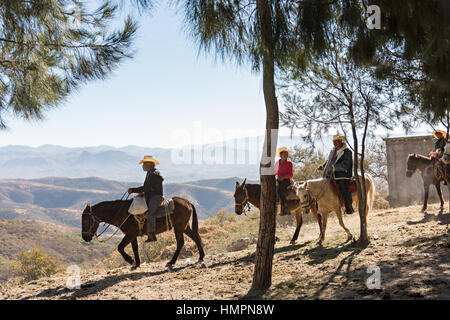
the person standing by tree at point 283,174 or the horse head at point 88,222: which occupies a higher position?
the person standing by tree at point 283,174

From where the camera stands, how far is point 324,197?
9.32m

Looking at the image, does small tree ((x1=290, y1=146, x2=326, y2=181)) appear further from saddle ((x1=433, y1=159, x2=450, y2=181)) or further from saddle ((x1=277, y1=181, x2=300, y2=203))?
saddle ((x1=277, y1=181, x2=300, y2=203))

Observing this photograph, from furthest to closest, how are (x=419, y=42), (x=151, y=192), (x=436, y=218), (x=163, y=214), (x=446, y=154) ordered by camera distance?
(x=436, y=218)
(x=446, y=154)
(x=163, y=214)
(x=151, y=192)
(x=419, y=42)

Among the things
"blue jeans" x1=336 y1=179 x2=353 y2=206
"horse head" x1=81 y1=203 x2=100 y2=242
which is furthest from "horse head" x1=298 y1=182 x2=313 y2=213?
"horse head" x1=81 y1=203 x2=100 y2=242

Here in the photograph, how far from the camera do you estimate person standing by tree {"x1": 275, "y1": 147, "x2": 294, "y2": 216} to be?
32.1 feet

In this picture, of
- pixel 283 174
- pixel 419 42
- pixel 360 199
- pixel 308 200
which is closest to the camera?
pixel 419 42

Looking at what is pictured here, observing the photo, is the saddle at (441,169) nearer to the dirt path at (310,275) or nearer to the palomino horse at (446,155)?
the palomino horse at (446,155)

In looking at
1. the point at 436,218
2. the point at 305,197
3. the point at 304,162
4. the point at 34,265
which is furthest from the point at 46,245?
the point at 436,218

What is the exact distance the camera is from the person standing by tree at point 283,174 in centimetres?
978

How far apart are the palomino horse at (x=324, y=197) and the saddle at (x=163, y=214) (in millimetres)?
3034

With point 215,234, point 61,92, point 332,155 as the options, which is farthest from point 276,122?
point 215,234

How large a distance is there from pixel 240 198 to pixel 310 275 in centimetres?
340

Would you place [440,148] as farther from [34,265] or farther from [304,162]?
[34,265]

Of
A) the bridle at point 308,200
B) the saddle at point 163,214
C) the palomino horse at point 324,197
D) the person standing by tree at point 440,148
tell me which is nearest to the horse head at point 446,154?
the person standing by tree at point 440,148
